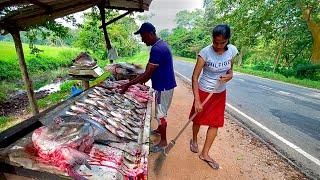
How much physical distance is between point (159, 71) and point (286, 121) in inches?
196

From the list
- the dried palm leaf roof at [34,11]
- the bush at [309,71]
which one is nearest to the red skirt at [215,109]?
the dried palm leaf roof at [34,11]

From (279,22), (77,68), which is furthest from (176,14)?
(77,68)

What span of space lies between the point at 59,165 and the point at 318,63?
22077mm

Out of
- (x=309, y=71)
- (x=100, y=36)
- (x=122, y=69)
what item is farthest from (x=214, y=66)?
(x=100, y=36)

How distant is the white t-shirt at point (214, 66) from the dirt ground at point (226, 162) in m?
1.27

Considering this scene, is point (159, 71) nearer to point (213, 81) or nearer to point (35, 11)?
point (213, 81)

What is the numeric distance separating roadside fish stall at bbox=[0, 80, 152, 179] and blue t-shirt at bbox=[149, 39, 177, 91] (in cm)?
100

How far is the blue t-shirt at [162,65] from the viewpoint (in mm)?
4426

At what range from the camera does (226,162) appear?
4773 mm

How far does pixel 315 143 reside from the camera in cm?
614

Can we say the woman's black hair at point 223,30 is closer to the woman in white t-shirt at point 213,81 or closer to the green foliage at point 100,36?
the woman in white t-shirt at point 213,81

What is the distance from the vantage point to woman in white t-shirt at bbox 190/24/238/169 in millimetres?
4172

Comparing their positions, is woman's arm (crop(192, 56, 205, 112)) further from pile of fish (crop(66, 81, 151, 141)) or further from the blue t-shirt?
pile of fish (crop(66, 81, 151, 141))

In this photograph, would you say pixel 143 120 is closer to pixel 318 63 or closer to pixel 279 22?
pixel 279 22
